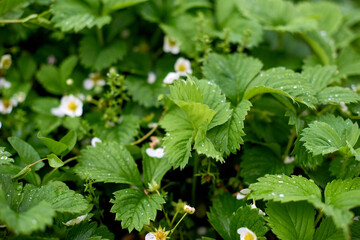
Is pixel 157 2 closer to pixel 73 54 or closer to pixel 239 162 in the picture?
pixel 73 54

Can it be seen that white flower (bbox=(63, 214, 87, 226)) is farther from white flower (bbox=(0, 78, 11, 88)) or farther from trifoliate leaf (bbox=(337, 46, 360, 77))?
trifoliate leaf (bbox=(337, 46, 360, 77))

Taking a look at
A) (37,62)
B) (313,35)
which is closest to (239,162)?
(313,35)

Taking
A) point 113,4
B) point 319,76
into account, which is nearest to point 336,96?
point 319,76

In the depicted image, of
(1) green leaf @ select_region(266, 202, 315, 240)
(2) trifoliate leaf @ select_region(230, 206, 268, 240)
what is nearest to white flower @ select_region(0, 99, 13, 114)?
(2) trifoliate leaf @ select_region(230, 206, 268, 240)

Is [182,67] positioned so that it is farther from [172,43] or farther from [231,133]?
[231,133]

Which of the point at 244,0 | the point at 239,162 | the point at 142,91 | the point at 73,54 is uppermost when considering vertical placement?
the point at 244,0

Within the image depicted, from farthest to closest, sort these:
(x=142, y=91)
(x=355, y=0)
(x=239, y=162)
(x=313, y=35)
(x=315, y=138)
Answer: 1. (x=355, y=0)
2. (x=313, y=35)
3. (x=142, y=91)
4. (x=239, y=162)
5. (x=315, y=138)
